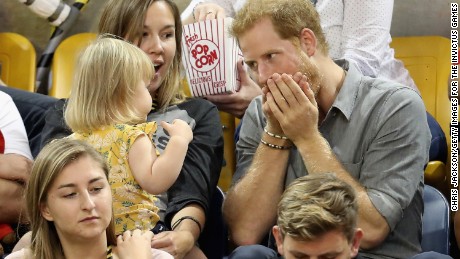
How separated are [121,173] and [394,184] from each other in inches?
29.7

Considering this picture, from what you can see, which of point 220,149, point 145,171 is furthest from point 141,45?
point 145,171

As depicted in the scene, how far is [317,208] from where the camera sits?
2.01 m

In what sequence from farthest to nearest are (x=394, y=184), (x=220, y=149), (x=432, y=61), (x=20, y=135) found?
(x=432, y=61)
(x=20, y=135)
(x=220, y=149)
(x=394, y=184)

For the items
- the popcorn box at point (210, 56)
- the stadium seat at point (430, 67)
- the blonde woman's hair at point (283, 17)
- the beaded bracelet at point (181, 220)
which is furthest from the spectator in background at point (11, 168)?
the stadium seat at point (430, 67)

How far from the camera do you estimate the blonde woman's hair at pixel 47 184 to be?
7.16 ft

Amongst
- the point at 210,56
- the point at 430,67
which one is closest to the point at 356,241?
the point at 210,56

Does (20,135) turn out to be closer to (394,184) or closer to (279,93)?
(279,93)

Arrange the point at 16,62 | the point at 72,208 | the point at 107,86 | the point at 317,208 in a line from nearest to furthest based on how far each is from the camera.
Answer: the point at 317,208, the point at 72,208, the point at 107,86, the point at 16,62

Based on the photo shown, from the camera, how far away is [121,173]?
7.82 feet

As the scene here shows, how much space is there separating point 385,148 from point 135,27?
963 millimetres

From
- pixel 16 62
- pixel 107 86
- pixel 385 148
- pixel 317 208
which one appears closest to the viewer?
pixel 317 208

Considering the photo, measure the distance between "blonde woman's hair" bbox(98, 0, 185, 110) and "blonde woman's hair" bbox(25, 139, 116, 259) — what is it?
23.4 inches

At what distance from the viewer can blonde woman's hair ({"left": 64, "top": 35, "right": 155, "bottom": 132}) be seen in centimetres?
243

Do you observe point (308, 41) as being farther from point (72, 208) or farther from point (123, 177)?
point (72, 208)
